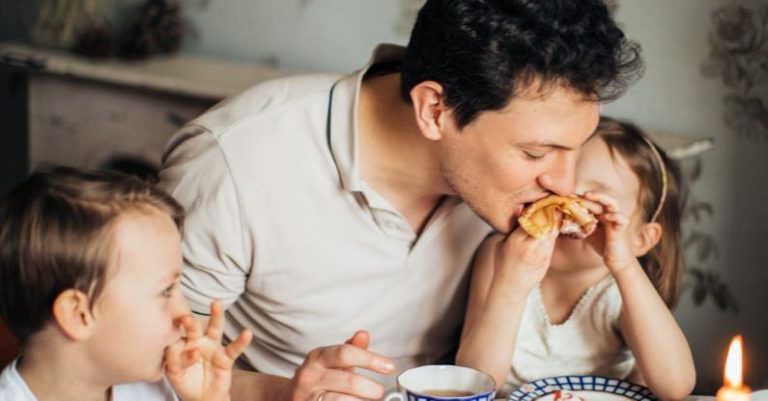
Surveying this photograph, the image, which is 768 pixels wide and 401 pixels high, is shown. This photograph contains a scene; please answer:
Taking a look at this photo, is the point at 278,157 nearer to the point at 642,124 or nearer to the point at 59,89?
the point at 642,124

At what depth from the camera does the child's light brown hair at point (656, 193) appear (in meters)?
1.71

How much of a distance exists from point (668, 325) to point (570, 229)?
0.20 m

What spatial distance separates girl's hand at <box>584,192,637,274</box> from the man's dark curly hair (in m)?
0.15

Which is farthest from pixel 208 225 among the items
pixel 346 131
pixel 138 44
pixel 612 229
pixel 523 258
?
pixel 138 44

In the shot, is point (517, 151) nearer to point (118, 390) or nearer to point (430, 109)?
point (430, 109)

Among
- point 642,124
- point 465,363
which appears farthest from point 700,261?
point 465,363

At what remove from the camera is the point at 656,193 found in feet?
5.69

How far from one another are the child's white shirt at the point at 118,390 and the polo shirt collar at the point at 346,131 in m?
0.43

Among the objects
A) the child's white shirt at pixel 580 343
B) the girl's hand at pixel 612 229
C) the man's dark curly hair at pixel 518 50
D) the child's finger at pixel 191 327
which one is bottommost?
the child's white shirt at pixel 580 343

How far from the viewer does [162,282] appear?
1279 millimetres

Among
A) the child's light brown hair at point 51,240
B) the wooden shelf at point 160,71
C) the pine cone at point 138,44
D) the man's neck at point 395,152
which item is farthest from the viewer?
the pine cone at point 138,44

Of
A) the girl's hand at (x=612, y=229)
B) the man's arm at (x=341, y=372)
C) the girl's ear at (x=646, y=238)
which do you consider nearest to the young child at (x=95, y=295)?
the man's arm at (x=341, y=372)

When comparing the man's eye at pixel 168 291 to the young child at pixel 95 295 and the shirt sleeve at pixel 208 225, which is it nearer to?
the young child at pixel 95 295

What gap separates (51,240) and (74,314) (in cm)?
9
